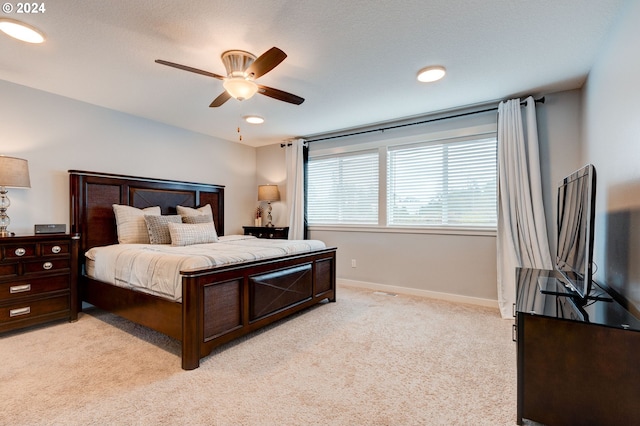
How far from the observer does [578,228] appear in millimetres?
1847

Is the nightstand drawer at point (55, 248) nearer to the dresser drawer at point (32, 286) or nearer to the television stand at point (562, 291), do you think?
the dresser drawer at point (32, 286)

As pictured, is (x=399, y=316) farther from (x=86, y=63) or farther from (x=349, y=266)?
(x=86, y=63)

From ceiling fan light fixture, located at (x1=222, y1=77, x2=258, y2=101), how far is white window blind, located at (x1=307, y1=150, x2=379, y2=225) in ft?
8.41

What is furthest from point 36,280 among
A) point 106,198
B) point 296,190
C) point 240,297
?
point 296,190

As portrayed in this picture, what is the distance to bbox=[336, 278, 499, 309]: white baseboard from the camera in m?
3.76

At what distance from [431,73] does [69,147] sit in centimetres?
401

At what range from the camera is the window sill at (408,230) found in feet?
12.4

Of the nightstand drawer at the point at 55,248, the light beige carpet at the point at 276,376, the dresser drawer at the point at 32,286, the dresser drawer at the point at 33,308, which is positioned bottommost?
the light beige carpet at the point at 276,376

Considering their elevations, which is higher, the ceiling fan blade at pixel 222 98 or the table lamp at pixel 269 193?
the ceiling fan blade at pixel 222 98

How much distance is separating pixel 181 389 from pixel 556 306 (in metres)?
2.26

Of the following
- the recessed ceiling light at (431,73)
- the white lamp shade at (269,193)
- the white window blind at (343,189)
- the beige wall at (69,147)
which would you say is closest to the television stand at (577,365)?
the recessed ceiling light at (431,73)

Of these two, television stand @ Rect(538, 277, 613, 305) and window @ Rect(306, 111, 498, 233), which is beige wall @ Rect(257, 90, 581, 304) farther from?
television stand @ Rect(538, 277, 613, 305)

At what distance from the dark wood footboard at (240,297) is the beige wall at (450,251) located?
4.11 ft

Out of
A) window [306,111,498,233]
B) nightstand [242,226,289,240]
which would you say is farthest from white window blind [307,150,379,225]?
nightstand [242,226,289,240]
